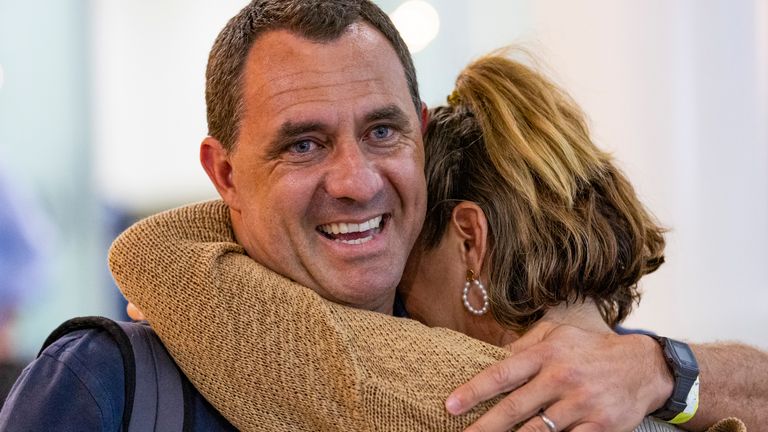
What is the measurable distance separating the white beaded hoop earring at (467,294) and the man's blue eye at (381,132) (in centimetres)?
29

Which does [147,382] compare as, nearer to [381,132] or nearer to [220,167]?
[220,167]

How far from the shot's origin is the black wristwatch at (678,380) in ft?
4.98

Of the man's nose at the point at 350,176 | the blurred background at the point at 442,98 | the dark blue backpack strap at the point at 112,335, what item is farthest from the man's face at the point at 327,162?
the blurred background at the point at 442,98

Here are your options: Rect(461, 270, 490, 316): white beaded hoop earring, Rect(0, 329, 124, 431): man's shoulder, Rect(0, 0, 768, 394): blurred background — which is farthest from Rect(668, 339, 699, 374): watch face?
Rect(0, 0, 768, 394): blurred background

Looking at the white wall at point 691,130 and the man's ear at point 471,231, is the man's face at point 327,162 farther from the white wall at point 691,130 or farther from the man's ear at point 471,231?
the white wall at point 691,130

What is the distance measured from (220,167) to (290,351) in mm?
387

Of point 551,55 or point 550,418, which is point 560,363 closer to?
point 550,418

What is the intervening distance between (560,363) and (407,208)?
350 mm

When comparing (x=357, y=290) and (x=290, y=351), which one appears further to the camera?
(x=357, y=290)

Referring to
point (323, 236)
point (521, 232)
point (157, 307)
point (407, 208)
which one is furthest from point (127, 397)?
point (521, 232)

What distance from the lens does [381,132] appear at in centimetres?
155

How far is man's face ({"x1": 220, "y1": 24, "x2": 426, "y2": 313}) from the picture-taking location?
58.4 inches

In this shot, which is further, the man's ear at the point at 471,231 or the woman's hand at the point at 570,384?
the man's ear at the point at 471,231

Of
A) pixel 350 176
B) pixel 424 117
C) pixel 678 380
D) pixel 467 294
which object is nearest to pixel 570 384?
pixel 678 380
